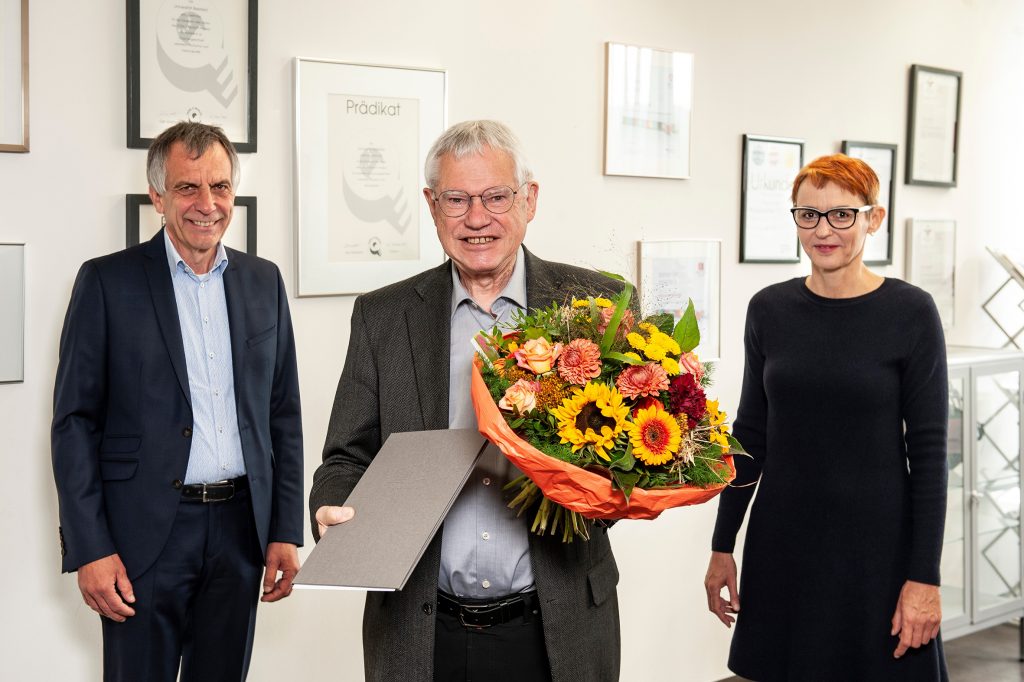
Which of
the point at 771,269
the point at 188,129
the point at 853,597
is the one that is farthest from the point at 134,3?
the point at 771,269

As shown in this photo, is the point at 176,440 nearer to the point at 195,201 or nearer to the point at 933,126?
the point at 195,201

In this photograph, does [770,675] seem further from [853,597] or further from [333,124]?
[333,124]

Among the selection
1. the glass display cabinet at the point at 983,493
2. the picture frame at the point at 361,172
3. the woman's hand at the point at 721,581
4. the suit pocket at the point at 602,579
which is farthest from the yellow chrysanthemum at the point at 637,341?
the glass display cabinet at the point at 983,493

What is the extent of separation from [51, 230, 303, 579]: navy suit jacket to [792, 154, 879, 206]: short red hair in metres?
1.50

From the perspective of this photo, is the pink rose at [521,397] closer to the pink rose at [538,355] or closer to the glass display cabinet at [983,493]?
the pink rose at [538,355]

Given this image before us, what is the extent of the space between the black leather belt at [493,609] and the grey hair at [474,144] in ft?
2.51

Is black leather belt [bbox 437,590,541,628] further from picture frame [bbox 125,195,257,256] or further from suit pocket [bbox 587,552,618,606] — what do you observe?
picture frame [bbox 125,195,257,256]

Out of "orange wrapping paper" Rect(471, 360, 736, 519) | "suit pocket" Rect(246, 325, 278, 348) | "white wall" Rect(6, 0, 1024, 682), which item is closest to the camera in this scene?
"orange wrapping paper" Rect(471, 360, 736, 519)

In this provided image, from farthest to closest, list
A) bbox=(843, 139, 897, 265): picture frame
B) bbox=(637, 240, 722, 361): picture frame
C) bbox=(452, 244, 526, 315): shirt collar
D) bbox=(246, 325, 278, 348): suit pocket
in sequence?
bbox=(843, 139, 897, 265): picture frame < bbox=(637, 240, 722, 361): picture frame < bbox=(246, 325, 278, 348): suit pocket < bbox=(452, 244, 526, 315): shirt collar

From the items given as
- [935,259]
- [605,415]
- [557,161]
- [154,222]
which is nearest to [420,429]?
[605,415]

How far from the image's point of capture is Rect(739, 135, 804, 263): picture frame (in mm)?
4184

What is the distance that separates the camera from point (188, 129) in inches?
101

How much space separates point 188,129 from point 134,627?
4.02ft

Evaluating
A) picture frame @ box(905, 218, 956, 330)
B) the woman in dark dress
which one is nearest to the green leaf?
the woman in dark dress
